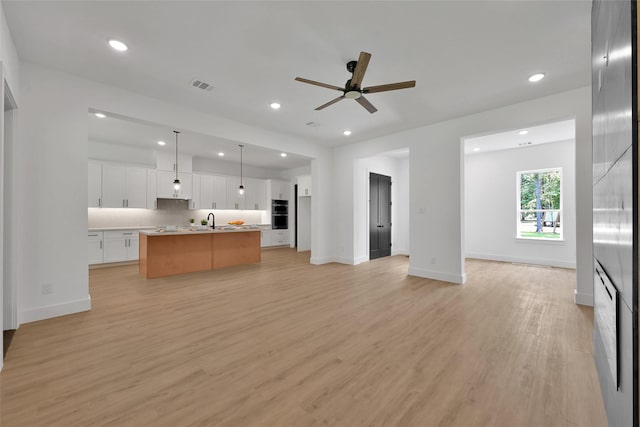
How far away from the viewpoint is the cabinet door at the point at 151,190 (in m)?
6.92

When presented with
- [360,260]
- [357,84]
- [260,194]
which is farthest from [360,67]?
[260,194]

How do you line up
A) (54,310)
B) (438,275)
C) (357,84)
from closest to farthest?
1. (357,84)
2. (54,310)
3. (438,275)

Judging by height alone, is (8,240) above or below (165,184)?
below

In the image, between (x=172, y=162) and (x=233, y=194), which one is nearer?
(x=172, y=162)

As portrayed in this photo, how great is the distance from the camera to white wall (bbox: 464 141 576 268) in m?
6.11

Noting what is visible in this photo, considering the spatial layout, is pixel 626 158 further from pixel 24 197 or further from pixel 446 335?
pixel 24 197

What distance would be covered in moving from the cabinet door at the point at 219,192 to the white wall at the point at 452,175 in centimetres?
475

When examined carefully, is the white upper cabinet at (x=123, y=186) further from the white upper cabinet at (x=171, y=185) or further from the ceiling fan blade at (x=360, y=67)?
the ceiling fan blade at (x=360, y=67)

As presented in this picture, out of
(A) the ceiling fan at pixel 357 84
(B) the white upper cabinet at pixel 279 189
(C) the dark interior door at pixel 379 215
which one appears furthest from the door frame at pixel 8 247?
(B) the white upper cabinet at pixel 279 189

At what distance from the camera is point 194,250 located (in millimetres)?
5547

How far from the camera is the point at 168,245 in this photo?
17.1ft

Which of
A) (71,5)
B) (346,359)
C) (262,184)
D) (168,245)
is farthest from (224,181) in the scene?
(346,359)

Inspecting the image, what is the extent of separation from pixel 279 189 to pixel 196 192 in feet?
9.47

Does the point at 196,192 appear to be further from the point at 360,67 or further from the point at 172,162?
the point at 360,67
